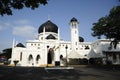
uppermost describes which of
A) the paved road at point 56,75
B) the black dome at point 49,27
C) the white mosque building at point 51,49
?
the black dome at point 49,27

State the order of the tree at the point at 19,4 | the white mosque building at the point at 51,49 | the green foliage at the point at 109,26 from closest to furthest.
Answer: the tree at the point at 19,4 → the green foliage at the point at 109,26 → the white mosque building at the point at 51,49

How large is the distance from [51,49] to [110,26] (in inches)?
1121

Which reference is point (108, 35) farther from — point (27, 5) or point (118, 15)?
point (27, 5)

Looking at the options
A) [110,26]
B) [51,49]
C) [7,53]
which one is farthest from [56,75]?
[7,53]

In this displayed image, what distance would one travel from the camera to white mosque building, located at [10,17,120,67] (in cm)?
6016

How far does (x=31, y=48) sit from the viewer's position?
6162cm

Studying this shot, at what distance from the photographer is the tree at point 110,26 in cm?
3072

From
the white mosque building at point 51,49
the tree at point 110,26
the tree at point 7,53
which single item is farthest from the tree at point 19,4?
the tree at point 7,53

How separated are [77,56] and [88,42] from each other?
31168 millimetres

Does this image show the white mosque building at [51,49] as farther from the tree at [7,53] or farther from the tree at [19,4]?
the tree at [19,4]

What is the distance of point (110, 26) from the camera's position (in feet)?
111

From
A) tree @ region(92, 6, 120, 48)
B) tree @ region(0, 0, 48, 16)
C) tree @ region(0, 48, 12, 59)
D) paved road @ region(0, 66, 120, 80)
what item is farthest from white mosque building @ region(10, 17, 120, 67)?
tree @ region(0, 0, 48, 16)

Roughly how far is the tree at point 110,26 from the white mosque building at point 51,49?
62.9 feet

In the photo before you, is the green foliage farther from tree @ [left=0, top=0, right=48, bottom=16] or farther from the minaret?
the minaret
